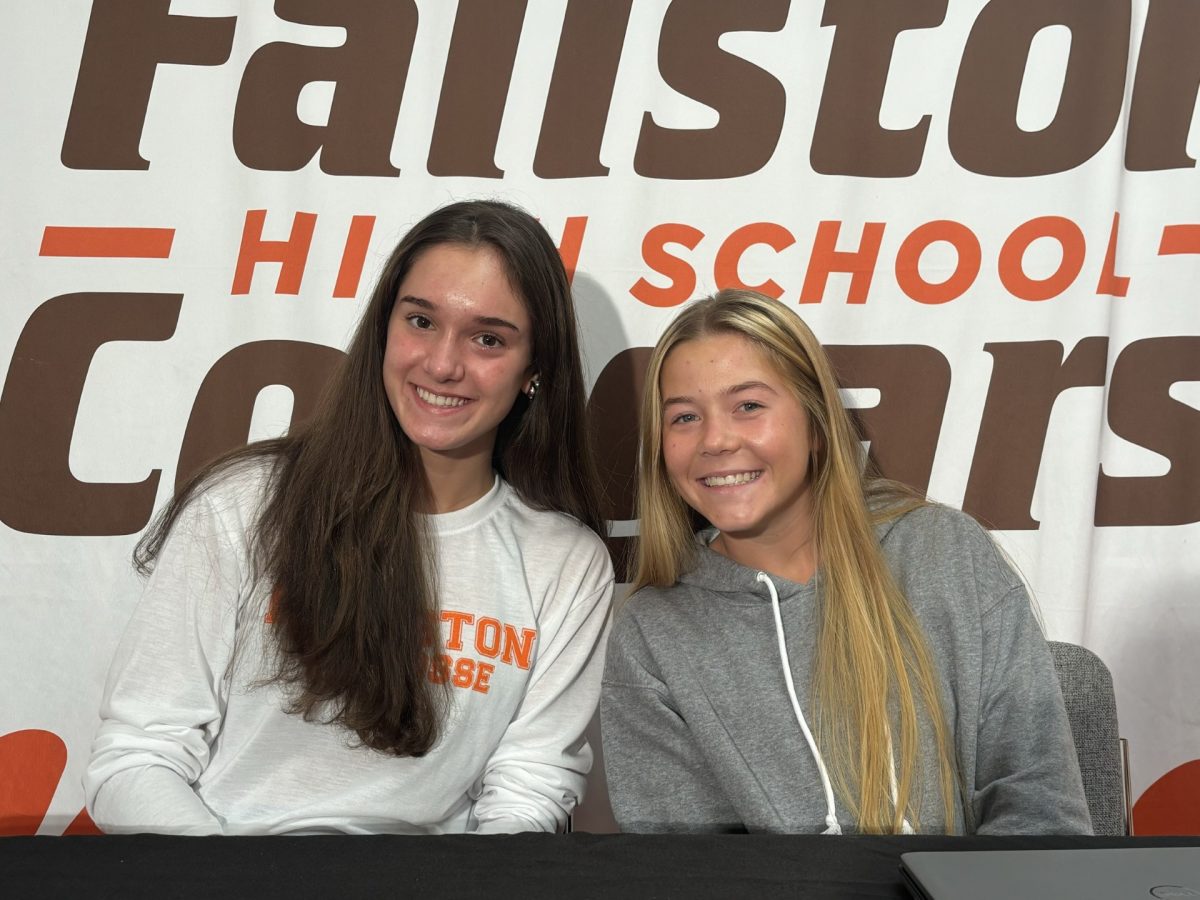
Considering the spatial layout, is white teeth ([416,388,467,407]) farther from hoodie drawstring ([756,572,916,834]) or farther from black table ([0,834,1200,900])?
black table ([0,834,1200,900])

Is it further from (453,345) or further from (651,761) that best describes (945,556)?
(453,345)

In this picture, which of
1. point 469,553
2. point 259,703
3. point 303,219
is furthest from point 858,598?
point 303,219

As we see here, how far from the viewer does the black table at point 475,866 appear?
2.49ft

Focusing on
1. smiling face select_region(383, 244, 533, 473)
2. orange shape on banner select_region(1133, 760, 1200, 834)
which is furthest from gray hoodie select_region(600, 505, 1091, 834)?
orange shape on banner select_region(1133, 760, 1200, 834)

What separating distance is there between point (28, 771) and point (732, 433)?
1324 mm

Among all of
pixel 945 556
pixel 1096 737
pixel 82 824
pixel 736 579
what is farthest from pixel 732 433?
pixel 82 824

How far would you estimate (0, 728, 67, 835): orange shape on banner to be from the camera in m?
1.85

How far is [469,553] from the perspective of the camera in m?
A: 1.49

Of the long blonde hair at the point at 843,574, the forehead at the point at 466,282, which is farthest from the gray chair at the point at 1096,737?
the forehead at the point at 466,282

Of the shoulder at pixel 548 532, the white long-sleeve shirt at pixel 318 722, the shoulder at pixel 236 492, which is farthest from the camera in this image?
the shoulder at pixel 548 532

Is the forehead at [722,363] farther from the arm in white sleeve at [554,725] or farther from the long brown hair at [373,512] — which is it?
the arm in white sleeve at [554,725]

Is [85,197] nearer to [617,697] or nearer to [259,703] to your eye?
[259,703]

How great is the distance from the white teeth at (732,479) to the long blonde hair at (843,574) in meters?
0.10

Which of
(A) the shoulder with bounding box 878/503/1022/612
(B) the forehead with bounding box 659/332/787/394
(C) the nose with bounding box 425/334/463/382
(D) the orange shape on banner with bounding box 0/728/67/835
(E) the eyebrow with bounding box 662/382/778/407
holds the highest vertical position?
(B) the forehead with bounding box 659/332/787/394
